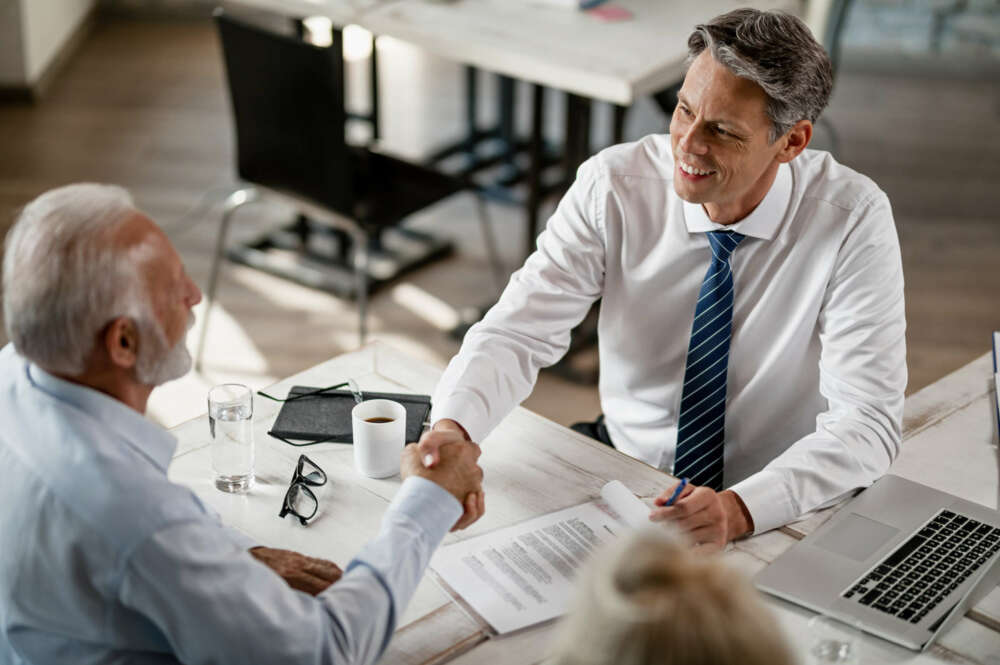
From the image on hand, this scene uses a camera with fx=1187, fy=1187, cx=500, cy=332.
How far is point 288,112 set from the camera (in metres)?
2.94

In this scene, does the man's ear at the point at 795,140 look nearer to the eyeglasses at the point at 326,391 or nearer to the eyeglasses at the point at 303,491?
the eyeglasses at the point at 326,391

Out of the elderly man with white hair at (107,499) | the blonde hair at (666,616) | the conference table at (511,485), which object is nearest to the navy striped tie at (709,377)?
the conference table at (511,485)

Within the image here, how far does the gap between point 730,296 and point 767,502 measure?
0.41 m

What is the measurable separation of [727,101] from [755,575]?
0.69m

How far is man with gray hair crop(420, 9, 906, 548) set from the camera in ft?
5.48

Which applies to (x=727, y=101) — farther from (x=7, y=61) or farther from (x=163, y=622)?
(x=7, y=61)

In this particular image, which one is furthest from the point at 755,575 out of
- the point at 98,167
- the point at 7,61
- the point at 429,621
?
the point at 7,61

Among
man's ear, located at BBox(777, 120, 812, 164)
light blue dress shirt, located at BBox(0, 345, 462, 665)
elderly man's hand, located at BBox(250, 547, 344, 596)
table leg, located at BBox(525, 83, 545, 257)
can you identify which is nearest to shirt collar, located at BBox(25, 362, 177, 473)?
light blue dress shirt, located at BBox(0, 345, 462, 665)

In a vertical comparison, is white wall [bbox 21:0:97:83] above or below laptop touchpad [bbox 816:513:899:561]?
below

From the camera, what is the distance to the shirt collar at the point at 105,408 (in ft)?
3.77

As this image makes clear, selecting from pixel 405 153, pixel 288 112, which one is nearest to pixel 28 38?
pixel 405 153

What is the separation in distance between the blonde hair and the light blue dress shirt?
439 millimetres

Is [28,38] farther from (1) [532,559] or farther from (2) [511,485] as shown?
(1) [532,559]

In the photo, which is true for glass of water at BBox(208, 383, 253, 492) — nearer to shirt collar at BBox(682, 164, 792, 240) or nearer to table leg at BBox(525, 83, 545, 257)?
shirt collar at BBox(682, 164, 792, 240)
